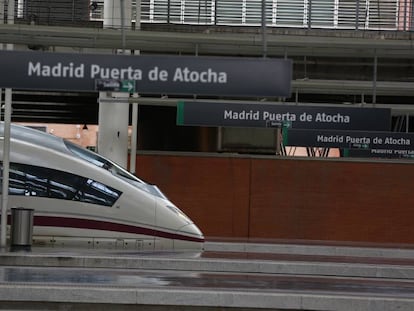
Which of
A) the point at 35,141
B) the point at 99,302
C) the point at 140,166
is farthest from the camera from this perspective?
the point at 140,166

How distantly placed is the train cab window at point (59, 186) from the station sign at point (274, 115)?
2.73 m

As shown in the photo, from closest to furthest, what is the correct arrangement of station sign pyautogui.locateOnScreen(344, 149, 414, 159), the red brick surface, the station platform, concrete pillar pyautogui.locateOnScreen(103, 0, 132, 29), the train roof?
the station platform < the train roof < concrete pillar pyautogui.locateOnScreen(103, 0, 132, 29) < station sign pyautogui.locateOnScreen(344, 149, 414, 159) < the red brick surface

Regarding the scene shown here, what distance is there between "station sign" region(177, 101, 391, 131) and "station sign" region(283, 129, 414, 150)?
1.53m

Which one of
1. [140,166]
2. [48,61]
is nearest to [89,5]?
[140,166]

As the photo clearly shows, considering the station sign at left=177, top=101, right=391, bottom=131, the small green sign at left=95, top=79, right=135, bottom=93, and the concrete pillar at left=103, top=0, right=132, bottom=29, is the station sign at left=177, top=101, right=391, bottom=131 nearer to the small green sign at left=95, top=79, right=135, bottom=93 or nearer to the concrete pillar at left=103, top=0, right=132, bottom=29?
the concrete pillar at left=103, top=0, right=132, bottom=29

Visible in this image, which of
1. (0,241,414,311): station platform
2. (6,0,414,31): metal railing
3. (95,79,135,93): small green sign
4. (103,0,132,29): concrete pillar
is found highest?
(6,0,414,31): metal railing

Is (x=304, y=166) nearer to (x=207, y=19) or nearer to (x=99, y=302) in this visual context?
(x=207, y=19)

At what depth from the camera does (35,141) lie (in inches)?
596

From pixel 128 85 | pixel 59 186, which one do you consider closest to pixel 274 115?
pixel 59 186

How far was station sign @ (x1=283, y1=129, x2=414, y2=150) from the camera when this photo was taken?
18.6m

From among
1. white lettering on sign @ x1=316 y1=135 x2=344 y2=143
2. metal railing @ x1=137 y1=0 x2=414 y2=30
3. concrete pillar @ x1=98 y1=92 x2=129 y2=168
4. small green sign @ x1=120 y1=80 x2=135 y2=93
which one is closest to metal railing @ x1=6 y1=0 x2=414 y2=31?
metal railing @ x1=137 y1=0 x2=414 y2=30

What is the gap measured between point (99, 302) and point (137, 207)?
5.10 metres

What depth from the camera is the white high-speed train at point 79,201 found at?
14641 mm

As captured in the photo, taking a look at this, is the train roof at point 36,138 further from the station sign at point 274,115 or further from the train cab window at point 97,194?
the station sign at point 274,115
